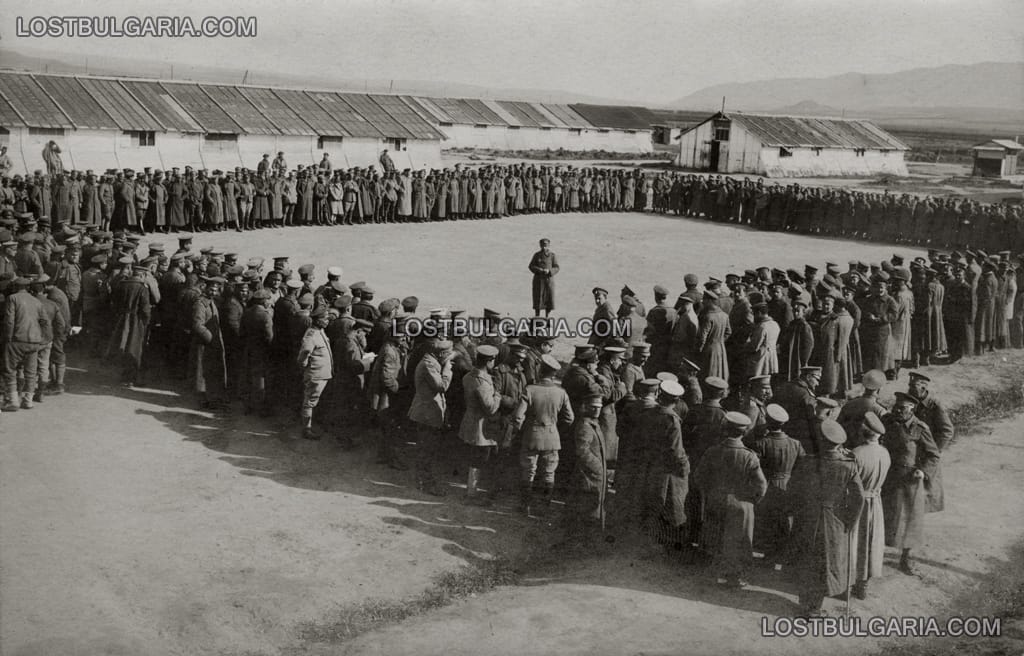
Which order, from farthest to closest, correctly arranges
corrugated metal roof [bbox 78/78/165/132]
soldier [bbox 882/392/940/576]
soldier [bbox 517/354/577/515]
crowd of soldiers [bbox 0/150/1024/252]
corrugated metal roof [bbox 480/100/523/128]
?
1. corrugated metal roof [bbox 480/100/523/128]
2. corrugated metal roof [bbox 78/78/165/132]
3. crowd of soldiers [bbox 0/150/1024/252]
4. soldier [bbox 517/354/577/515]
5. soldier [bbox 882/392/940/576]

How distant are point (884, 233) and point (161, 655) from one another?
23.1 metres

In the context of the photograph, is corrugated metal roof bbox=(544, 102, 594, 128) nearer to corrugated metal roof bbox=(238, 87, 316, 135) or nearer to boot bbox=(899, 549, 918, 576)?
corrugated metal roof bbox=(238, 87, 316, 135)

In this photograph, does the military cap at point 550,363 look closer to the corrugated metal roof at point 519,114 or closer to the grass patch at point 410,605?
the grass patch at point 410,605

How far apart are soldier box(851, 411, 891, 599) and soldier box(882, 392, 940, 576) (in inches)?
23.3

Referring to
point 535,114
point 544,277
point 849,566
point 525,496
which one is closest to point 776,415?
point 849,566

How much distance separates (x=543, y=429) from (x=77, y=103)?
851 inches

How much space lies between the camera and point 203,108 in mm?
26500

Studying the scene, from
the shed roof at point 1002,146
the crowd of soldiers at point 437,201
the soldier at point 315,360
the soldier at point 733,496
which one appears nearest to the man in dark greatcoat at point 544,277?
the soldier at point 315,360

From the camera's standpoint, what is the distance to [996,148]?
140ft

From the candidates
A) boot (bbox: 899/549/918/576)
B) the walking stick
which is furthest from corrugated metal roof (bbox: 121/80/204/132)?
the walking stick

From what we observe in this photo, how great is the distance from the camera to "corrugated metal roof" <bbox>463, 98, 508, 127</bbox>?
48562 millimetres

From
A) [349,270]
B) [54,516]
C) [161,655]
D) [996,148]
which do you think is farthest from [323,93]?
[996,148]

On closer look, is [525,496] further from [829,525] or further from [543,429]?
[829,525]

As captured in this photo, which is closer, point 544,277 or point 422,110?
point 544,277
